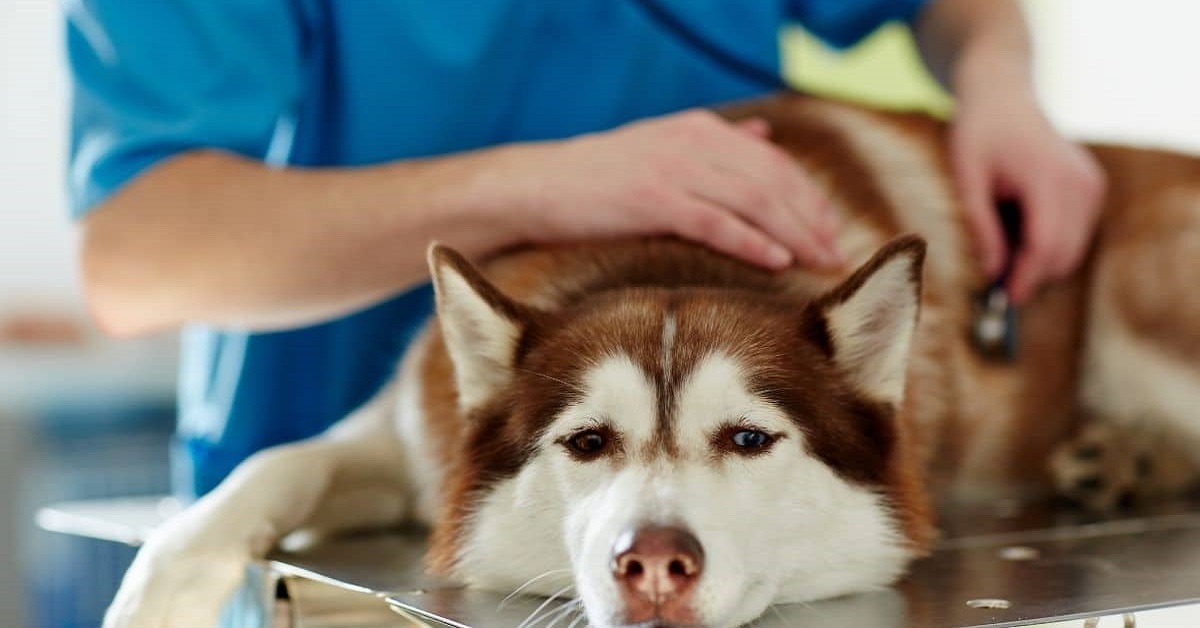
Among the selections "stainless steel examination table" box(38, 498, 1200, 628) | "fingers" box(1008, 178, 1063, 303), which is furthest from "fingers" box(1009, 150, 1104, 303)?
"stainless steel examination table" box(38, 498, 1200, 628)

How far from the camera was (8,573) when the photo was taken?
8.70ft

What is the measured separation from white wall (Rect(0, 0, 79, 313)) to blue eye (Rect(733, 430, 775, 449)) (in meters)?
2.63

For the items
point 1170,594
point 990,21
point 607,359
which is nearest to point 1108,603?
point 1170,594

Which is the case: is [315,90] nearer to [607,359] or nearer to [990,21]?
[607,359]

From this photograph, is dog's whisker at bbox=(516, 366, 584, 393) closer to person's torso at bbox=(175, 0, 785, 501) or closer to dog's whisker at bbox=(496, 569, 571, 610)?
dog's whisker at bbox=(496, 569, 571, 610)

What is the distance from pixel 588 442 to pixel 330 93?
86cm

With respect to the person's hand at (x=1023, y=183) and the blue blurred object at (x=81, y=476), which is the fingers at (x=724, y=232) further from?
the blue blurred object at (x=81, y=476)

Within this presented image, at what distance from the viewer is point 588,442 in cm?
109

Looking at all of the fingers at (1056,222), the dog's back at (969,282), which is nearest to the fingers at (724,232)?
the dog's back at (969,282)

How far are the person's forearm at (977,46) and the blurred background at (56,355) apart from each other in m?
0.25

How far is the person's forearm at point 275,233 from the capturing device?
1406 mm

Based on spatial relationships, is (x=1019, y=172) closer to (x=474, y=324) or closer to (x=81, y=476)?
(x=474, y=324)

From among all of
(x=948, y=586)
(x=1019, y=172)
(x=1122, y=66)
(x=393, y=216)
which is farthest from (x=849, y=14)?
(x=1122, y=66)

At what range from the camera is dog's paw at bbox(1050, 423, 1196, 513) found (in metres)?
1.65
